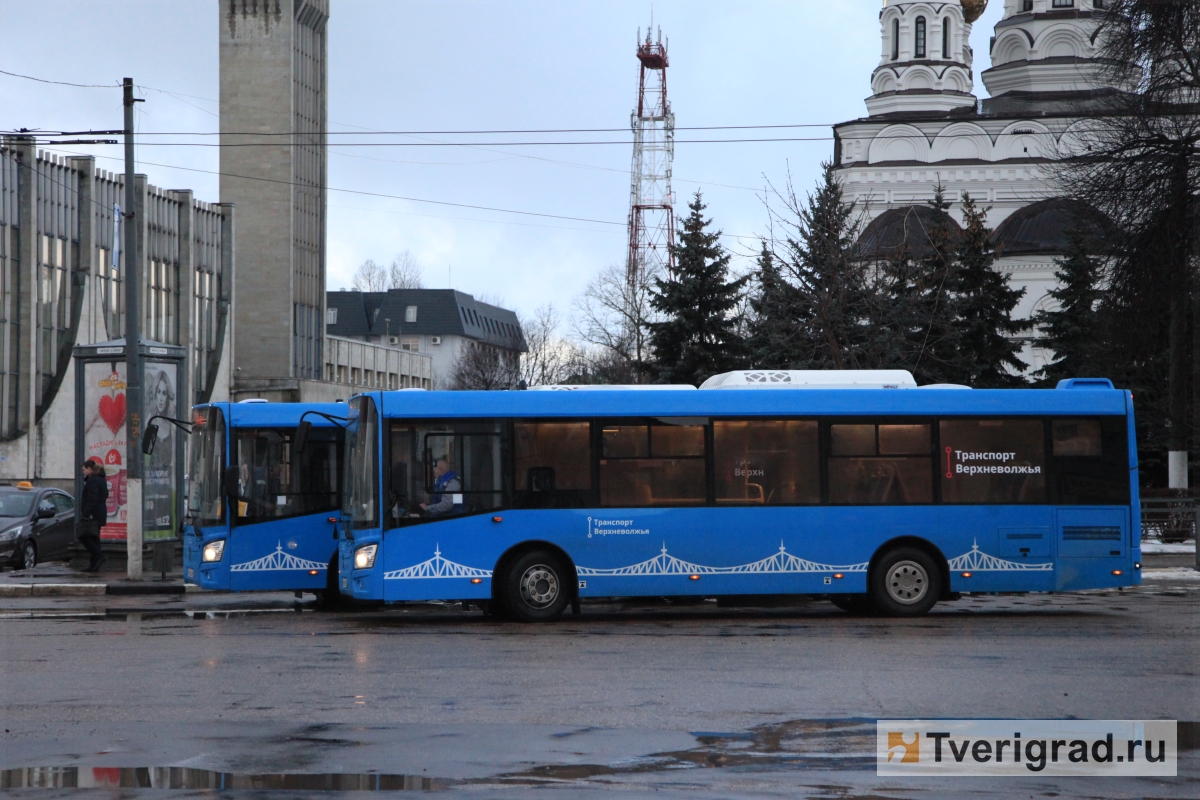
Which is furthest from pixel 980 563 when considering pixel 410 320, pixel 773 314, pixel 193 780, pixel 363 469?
pixel 410 320

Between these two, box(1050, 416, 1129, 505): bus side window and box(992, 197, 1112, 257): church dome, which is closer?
box(1050, 416, 1129, 505): bus side window

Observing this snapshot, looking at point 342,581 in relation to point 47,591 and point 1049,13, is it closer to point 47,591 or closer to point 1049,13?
point 47,591

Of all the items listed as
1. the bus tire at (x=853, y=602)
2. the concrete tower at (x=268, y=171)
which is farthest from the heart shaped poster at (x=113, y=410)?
the concrete tower at (x=268, y=171)

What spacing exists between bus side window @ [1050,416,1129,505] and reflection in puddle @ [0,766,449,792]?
37.7 feet

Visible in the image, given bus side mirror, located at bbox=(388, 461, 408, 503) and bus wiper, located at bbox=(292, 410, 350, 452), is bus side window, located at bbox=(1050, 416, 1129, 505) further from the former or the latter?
bus wiper, located at bbox=(292, 410, 350, 452)

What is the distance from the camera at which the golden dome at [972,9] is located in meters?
86.0

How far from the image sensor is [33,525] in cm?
2488

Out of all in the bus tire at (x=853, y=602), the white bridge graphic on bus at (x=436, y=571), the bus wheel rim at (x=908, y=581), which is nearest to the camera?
the white bridge graphic on bus at (x=436, y=571)

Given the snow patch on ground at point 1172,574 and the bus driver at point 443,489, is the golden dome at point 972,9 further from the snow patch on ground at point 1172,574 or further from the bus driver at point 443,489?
the bus driver at point 443,489

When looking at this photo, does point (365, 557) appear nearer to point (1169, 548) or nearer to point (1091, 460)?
point (1091, 460)

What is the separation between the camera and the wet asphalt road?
23.7 feet

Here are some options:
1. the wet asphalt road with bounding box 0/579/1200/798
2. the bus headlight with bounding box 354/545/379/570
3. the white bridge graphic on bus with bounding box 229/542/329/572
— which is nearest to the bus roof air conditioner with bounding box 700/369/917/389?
the wet asphalt road with bounding box 0/579/1200/798

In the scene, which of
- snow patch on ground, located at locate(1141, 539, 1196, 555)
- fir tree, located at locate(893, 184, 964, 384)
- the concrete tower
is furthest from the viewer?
the concrete tower

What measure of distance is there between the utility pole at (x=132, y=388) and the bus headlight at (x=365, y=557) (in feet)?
23.3
